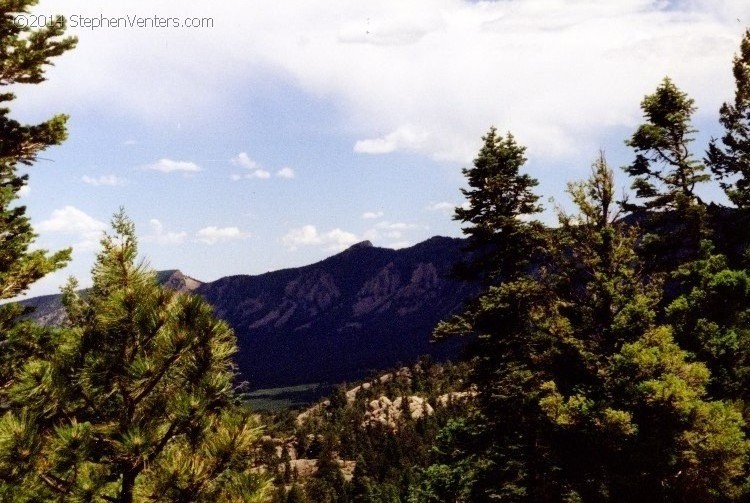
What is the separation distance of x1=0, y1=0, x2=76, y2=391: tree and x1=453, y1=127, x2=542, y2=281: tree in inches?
534

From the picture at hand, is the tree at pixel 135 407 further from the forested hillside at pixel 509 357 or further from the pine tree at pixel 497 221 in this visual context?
the pine tree at pixel 497 221

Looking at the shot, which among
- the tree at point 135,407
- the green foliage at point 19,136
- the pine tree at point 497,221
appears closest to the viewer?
the tree at point 135,407

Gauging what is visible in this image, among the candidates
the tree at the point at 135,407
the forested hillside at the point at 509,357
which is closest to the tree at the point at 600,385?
the forested hillside at the point at 509,357

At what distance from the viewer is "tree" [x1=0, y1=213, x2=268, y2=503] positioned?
4.21 m

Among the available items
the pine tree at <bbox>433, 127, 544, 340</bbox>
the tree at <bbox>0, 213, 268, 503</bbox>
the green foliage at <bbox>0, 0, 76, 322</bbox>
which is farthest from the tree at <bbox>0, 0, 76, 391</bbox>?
the pine tree at <bbox>433, 127, 544, 340</bbox>

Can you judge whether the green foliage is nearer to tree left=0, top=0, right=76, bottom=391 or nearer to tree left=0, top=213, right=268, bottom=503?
tree left=0, top=0, right=76, bottom=391

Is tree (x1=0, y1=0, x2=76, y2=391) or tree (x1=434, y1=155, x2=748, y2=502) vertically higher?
tree (x1=0, y1=0, x2=76, y2=391)

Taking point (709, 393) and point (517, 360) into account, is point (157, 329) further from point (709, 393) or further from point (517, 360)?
point (709, 393)

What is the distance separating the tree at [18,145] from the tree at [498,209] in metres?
13.6

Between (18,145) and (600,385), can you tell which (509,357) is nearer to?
(600,385)

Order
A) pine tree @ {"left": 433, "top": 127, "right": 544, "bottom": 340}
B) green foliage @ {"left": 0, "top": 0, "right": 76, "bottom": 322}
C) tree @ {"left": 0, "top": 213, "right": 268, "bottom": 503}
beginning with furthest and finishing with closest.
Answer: pine tree @ {"left": 433, "top": 127, "right": 544, "bottom": 340} < green foliage @ {"left": 0, "top": 0, "right": 76, "bottom": 322} < tree @ {"left": 0, "top": 213, "right": 268, "bottom": 503}

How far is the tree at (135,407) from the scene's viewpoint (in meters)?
4.21

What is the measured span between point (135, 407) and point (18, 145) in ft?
30.6

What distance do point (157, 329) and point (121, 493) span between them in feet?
5.23
